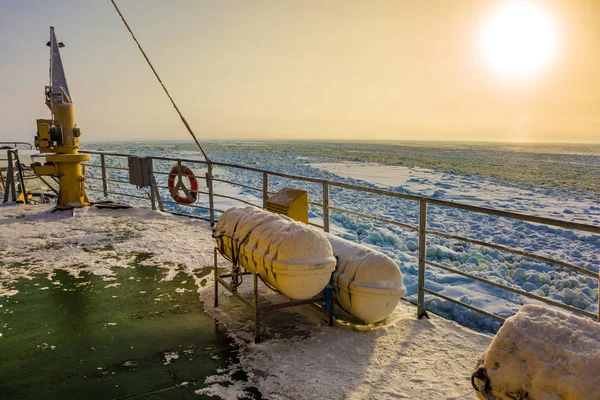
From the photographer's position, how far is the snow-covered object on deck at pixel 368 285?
3.64 m

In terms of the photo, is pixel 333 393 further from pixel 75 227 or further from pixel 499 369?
pixel 75 227

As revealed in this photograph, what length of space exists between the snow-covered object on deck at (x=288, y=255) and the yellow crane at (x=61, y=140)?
6.52 meters

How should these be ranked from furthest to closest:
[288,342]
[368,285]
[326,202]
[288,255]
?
[326,202], [288,342], [368,285], [288,255]

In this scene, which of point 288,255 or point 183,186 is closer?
point 288,255

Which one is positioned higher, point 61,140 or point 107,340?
point 61,140

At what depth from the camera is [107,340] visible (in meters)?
3.81

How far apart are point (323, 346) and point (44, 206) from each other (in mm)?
8575

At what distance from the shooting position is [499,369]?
1.88 m

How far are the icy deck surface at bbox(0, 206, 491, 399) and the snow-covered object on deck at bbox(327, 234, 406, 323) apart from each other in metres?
0.29

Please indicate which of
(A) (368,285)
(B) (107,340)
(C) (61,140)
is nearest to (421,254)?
(A) (368,285)

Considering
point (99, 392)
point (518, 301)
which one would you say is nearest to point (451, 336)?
point (99, 392)

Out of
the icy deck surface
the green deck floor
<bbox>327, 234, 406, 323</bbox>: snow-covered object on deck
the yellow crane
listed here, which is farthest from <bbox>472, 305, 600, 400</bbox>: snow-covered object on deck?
the yellow crane

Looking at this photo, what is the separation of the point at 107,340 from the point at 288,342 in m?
1.59

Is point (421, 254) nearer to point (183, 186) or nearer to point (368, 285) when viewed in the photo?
point (368, 285)
